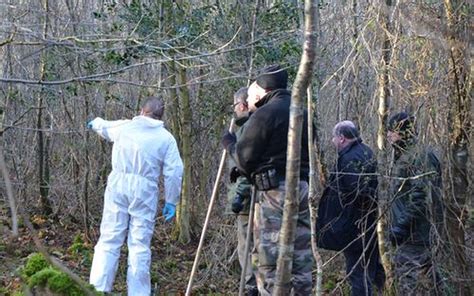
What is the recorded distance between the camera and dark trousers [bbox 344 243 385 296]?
652cm

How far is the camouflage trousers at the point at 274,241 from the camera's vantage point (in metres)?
5.85

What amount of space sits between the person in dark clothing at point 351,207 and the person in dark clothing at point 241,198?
2.33 feet

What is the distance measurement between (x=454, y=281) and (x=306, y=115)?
183 cm

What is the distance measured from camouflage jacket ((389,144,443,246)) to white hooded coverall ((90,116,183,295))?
2.16 m

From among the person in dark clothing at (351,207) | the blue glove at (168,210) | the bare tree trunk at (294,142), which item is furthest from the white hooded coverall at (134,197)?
the bare tree trunk at (294,142)

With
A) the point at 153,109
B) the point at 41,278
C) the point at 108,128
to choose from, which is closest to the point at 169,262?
the point at 108,128

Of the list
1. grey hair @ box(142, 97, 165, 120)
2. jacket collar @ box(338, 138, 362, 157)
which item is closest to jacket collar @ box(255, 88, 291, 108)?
jacket collar @ box(338, 138, 362, 157)

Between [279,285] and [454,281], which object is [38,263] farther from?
[454,281]

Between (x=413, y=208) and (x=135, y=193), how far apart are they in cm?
258

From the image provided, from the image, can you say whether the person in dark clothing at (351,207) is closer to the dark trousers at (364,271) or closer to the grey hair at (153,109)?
the dark trousers at (364,271)

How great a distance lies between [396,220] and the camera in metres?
6.43

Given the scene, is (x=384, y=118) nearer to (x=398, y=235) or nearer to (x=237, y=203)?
(x=398, y=235)

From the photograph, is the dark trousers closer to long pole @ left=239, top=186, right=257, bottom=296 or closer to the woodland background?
the woodland background

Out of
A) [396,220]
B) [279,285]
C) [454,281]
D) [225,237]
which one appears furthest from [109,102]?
[279,285]
